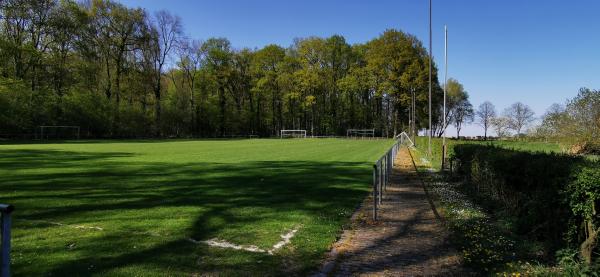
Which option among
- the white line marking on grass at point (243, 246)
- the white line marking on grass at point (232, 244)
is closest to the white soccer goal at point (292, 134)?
the white line marking on grass at point (232, 244)

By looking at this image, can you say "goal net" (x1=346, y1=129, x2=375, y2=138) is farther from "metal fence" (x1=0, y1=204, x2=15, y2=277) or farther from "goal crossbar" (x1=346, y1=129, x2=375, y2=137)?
"metal fence" (x1=0, y1=204, x2=15, y2=277)

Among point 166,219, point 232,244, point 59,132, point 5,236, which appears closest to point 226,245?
point 232,244

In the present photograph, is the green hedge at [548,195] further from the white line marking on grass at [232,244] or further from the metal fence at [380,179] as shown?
the white line marking on grass at [232,244]

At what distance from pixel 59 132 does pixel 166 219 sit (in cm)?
5056

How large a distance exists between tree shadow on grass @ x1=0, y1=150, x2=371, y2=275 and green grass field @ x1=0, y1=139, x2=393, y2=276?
16 mm

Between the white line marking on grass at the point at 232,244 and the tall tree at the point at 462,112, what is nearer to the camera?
the white line marking on grass at the point at 232,244

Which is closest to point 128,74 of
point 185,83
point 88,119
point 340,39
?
point 88,119

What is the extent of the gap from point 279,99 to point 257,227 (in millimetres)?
77629

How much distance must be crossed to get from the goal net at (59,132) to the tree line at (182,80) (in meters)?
→ 0.89

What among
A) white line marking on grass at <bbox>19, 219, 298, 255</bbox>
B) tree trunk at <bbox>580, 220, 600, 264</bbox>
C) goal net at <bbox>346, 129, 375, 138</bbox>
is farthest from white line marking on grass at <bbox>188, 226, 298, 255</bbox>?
goal net at <bbox>346, 129, 375, 138</bbox>

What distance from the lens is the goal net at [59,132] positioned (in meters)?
48.3

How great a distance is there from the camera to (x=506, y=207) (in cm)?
834

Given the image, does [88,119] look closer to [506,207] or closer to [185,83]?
[185,83]

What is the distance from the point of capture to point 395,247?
6.23 meters
